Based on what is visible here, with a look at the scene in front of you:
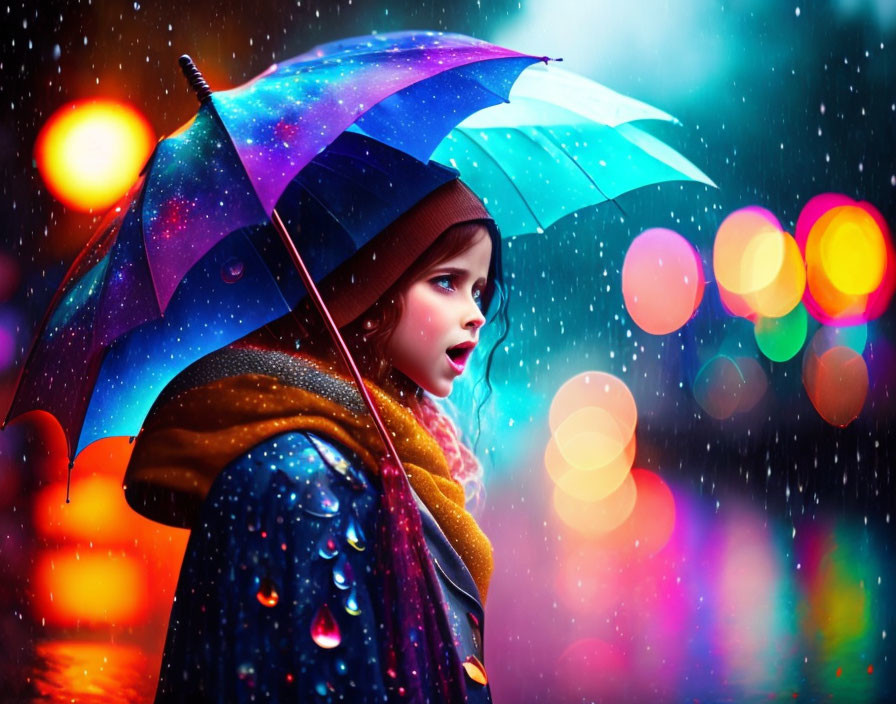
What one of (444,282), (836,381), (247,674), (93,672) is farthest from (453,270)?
(836,381)

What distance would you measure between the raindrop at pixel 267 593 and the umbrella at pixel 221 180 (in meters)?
0.28

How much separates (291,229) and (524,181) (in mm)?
573

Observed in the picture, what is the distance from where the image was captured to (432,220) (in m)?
1.73

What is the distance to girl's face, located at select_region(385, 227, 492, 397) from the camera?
5.66ft

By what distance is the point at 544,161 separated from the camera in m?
2.05

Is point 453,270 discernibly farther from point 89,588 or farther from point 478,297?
point 89,588

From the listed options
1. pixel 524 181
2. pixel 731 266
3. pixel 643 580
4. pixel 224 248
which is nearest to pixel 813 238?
pixel 731 266

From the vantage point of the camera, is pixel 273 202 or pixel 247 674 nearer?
pixel 273 202

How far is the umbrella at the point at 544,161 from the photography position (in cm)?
201

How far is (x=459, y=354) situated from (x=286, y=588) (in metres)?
0.54

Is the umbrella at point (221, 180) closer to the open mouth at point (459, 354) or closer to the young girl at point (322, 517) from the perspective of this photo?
the young girl at point (322, 517)

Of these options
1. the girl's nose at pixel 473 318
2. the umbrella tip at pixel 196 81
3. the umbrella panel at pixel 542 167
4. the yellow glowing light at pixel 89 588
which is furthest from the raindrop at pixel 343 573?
the yellow glowing light at pixel 89 588

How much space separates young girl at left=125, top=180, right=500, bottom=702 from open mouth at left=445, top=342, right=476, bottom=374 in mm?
58

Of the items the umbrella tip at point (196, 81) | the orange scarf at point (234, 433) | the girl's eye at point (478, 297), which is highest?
the umbrella tip at point (196, 81)
